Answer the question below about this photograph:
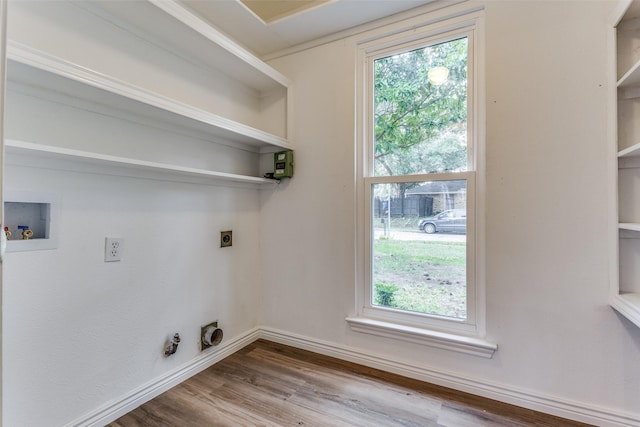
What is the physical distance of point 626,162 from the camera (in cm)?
139

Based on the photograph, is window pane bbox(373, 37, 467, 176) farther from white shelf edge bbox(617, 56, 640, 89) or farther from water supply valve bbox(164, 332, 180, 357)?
water supply valve bbox(164, 332, 180, 357)

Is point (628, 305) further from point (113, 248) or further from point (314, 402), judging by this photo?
point (113, 248)

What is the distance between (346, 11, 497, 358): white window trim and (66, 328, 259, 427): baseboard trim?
0.88m

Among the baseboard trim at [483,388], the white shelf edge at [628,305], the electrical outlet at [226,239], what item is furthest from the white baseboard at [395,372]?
the electrical outlet at [226,239]

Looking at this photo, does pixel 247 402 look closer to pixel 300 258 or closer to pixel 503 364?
pixel 300 258

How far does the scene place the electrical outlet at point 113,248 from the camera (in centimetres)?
144

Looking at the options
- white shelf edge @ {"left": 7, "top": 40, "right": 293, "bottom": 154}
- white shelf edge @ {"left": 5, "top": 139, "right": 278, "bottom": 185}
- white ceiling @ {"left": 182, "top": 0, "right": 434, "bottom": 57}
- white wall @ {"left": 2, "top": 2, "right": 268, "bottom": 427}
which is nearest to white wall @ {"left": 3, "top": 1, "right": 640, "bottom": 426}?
white wall @ {"left": 2, "top": 2, "right": 268, "bottom": 427}

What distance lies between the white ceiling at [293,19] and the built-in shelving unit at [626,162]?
996mm

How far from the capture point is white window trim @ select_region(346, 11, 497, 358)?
1.67 meters

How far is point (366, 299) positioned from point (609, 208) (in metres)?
1.38

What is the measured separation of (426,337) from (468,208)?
817mm

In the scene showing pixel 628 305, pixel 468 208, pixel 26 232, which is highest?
pixel 468 208

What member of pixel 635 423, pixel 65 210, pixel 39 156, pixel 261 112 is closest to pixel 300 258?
pixel 261 112

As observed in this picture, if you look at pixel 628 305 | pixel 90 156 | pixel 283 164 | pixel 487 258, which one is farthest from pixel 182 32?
pixel 628 305
